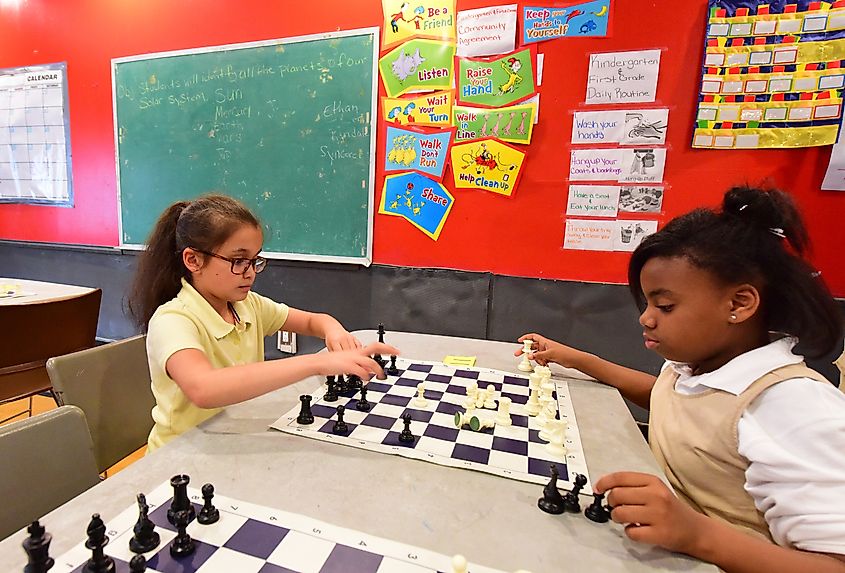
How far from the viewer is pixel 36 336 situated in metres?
2.09

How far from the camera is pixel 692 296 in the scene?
0.95m

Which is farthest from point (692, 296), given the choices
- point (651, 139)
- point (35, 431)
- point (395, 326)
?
point (395, 326)

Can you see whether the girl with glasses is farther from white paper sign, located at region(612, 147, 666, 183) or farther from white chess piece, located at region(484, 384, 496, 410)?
white paper sign, located at region(612, 147, 666, 183)

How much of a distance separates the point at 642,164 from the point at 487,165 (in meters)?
0.77

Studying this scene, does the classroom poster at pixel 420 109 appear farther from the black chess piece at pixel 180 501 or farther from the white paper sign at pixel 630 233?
the black chess piece at pixel 180 501

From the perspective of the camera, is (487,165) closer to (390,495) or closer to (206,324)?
(206,324)

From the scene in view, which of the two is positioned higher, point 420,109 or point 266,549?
point 420,109

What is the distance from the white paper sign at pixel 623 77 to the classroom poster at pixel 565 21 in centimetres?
14

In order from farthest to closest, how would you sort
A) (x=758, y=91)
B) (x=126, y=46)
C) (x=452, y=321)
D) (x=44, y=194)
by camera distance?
(x=44, y=194) → (x=126, y=46) → (x=452, y=321) → (x=758, y=91)

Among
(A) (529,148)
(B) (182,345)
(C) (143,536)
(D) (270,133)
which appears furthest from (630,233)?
(C) (143,536)

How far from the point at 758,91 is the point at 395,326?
2139 mm

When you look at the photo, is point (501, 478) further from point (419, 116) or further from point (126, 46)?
point (126, 46)

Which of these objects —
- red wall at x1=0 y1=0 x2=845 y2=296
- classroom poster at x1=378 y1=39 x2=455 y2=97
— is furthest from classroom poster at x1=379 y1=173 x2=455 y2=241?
classroom poster at x1=378 y1=39 x2=455 y2=97

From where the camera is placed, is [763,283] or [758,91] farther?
[758,91]
